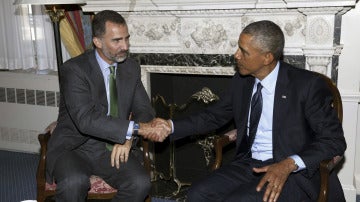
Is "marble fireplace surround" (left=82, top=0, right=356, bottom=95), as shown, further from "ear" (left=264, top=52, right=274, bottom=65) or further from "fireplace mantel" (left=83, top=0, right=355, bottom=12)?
"ear" (left=264, top=52, right=274, bottom=65)

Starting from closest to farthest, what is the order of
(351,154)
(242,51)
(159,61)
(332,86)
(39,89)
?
(242,51) < (332,86) < (351,154) < (159,61) < (39,89)

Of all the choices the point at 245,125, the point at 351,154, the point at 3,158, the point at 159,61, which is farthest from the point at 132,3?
the point at 3,158

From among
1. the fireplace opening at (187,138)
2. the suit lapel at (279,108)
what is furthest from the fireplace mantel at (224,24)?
the suit lapel at (279,108)

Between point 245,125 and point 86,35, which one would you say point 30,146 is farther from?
point 245,125

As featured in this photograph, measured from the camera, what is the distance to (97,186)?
2.74m

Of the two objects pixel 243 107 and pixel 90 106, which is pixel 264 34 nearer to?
pixel 243 107

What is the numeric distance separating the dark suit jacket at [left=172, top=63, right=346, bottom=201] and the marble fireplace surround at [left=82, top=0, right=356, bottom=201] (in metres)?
0.62

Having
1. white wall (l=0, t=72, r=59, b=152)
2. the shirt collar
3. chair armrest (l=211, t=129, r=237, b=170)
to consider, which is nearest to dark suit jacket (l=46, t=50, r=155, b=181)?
chair armrest (l=211, t=129, r=237, b=170)

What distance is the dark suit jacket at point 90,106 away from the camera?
8.66 ft

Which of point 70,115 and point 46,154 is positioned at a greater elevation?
point 70,115

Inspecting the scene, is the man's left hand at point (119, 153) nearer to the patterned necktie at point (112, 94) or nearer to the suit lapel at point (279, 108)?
the patterned necktie at point (112, 94)

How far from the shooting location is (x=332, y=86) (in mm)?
2689

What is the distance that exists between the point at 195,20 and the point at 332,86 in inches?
45.0

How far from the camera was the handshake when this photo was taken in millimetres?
2756
